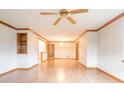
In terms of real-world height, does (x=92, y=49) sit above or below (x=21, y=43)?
below

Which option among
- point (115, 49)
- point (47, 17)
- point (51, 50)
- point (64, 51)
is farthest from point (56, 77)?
point (64, 51)

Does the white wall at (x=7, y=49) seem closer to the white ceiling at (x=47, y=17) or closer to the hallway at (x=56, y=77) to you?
the hallway at (x=56, y=77)

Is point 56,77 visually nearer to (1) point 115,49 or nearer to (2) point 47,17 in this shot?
(2) point 47,17

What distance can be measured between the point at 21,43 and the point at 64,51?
8835mm

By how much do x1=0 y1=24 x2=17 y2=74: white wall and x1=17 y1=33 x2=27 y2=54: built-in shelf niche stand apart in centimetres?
31

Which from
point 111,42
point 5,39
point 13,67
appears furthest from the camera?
point 13,67

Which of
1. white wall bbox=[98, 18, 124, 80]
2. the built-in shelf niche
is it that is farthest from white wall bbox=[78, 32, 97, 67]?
the built-in shelf niche

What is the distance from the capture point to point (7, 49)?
5.61m

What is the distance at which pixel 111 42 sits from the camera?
4.88 metres

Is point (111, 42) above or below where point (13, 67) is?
above

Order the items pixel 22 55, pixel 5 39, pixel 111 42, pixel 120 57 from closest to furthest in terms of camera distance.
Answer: pixel 120 57 → pixel 111 42 → pixel 5 39 → pixel 22 55
